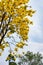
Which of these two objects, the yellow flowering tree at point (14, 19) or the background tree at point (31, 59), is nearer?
the yellow flowering tree at point (14, 19)

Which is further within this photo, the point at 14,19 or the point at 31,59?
the point at 31,59

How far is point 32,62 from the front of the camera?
9244 centimetres

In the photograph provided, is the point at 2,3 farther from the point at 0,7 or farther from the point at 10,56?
the point at 10,56

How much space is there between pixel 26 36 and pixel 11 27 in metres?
1.76

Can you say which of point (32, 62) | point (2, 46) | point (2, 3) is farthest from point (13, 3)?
point (32, 62)

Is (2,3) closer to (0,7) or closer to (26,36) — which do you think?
(0,7)

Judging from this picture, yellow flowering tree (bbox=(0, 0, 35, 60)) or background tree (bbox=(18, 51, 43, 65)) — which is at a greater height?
yellow flowering tree (bbox=(0, 0, 35, 60))

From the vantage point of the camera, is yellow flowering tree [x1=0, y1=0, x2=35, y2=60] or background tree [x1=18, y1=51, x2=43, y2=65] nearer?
yellow flowering tree [x1=0, y1=0, x2=35, y2=60]

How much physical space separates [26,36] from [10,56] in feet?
7.91

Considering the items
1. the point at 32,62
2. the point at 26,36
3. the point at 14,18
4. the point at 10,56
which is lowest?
the point at 32,62

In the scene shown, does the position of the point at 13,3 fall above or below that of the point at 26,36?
above

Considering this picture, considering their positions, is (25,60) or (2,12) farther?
(25,60)

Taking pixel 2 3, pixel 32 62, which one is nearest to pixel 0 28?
pixel 2 3

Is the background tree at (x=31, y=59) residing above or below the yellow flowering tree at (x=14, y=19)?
below
